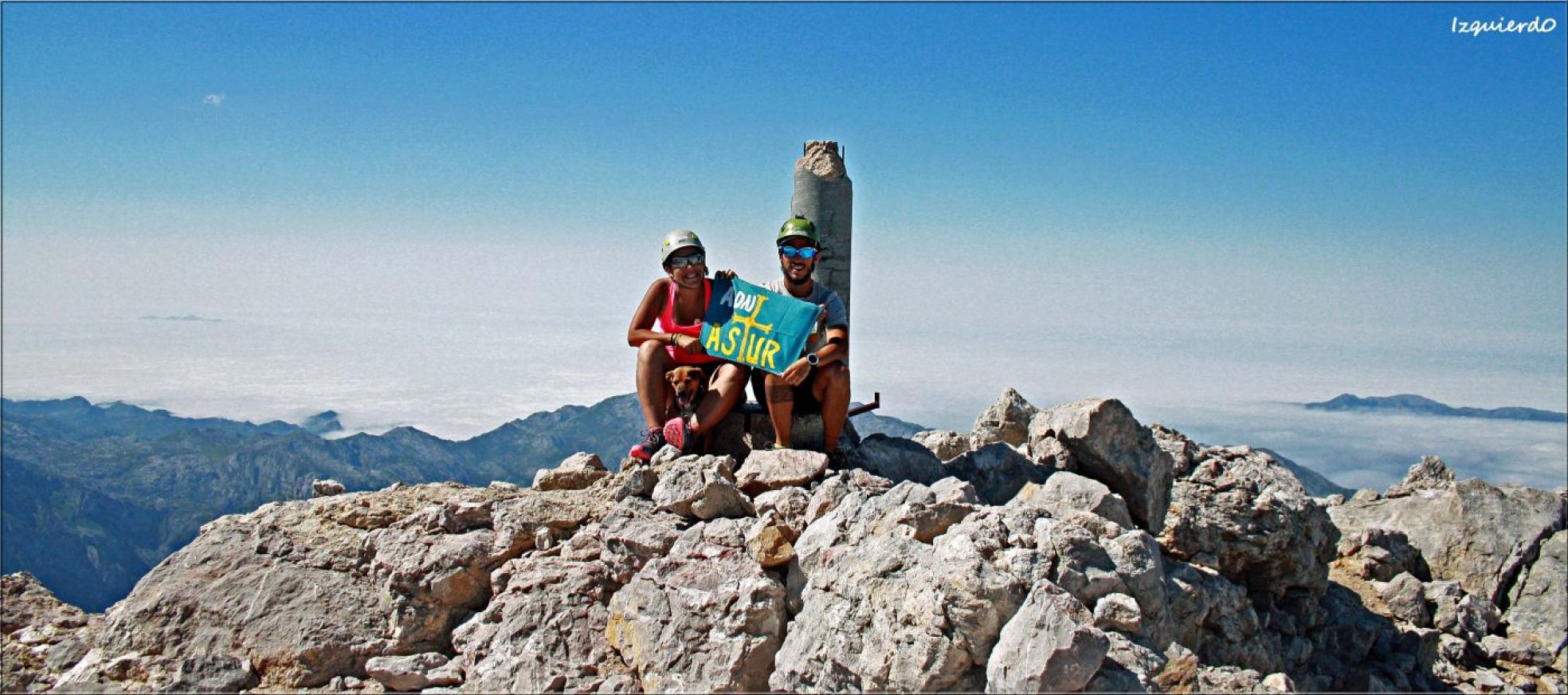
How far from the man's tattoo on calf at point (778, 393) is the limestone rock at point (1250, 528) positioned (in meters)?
4.46

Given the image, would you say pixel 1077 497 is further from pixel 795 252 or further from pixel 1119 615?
pixel 795 252

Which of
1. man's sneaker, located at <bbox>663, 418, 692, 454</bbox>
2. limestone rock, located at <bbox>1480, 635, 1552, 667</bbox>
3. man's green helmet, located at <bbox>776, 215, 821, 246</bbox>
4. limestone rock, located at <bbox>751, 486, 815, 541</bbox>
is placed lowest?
limestone rock, located at <bbox>1480, 635, 1552, 667</bbox>

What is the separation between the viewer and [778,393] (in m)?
10.0

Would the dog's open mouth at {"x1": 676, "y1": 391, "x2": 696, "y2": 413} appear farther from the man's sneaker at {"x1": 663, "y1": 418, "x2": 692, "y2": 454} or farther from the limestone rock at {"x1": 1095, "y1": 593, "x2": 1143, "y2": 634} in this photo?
the limestone rock at {"x1": 1095, "y1": 593, "x2": 1143, "y2": 634}

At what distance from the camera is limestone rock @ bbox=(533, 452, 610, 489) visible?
1060 centimetres

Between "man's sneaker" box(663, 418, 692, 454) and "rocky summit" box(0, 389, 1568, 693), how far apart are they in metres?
0.17

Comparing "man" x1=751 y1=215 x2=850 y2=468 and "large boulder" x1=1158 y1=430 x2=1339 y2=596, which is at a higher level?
"man" x1=751 y1=215 x2=850 y2=468

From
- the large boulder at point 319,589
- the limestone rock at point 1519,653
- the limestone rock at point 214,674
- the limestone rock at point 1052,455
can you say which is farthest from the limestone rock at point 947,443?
the limestone rock at point 214,674

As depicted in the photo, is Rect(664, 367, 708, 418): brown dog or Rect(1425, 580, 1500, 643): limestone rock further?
Rect(1425, 580, 1500, 643): limestone rock

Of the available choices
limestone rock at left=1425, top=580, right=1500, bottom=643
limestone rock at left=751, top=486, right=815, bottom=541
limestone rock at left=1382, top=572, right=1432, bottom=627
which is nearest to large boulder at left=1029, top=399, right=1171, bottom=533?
limestone rock at left=751, top=486, right=815, bottom=541

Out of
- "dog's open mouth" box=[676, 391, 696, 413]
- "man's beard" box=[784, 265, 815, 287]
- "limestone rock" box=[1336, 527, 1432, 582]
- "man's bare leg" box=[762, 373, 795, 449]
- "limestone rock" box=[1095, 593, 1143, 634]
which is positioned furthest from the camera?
"limestone rock" box=[1336, 527, 1432, 582]

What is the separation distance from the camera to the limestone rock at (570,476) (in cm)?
1060

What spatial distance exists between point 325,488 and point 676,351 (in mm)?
3378

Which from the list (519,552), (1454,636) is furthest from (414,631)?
(1454,636)
